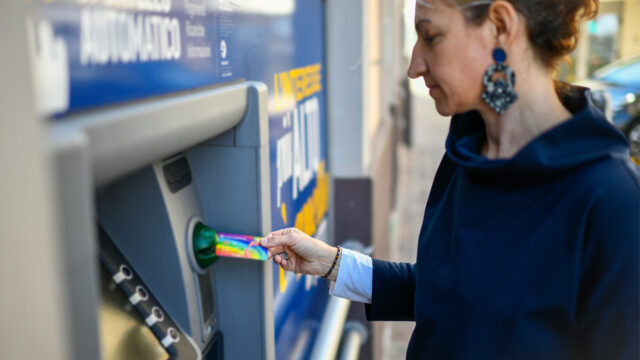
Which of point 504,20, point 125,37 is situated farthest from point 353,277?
point 125,37

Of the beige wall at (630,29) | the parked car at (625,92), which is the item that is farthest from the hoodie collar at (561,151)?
the beige wall at (630,29)

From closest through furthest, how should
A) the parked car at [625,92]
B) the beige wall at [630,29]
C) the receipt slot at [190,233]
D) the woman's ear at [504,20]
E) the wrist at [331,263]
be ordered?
the receipt slot at [190,233] → the woman's ear at [504,20] → the wrist at [331,263] → the parked car at [625,92] → the beige wall at [630,29]

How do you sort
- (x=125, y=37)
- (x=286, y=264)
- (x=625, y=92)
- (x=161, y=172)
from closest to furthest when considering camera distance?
(x=125, y=37) → (x=161, y=172) → (x=286, y=264) → (x=625, y=92)

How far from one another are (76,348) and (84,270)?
0.24 ft

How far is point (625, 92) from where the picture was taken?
869 centimetres

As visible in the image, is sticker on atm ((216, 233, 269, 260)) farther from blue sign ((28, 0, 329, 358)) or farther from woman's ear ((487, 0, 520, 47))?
woman's ear ((487, 0, 520, 47))

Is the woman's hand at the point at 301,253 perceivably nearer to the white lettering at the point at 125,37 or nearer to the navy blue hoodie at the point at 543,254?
the navy blue hoodie at the point at 543,254

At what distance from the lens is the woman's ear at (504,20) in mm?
1217

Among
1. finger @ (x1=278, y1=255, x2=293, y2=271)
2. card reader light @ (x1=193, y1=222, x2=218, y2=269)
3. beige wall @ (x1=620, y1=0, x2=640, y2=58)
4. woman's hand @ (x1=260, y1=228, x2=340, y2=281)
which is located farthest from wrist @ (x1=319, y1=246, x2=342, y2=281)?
beige wall @ (x1=620, y1=0, x2=640, y2=58)

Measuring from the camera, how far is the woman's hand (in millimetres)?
1387

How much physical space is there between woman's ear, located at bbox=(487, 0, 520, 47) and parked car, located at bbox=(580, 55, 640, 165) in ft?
23.7

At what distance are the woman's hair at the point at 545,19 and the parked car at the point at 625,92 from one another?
714 centimetres

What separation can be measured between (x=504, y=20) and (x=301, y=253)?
0.67 meters

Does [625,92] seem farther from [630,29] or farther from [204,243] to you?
[204,243]
